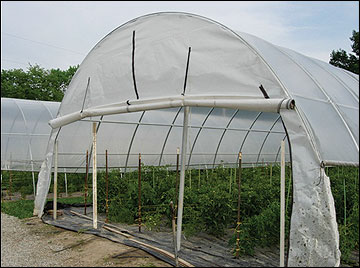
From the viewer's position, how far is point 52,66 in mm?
27734

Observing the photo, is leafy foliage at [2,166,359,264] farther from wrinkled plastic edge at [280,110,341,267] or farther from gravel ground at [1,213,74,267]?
gravel ground at [1,213,74,267]

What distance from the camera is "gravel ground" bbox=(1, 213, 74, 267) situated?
5.47m

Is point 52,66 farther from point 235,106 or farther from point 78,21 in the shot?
point 235,106

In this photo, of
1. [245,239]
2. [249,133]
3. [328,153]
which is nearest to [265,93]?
[328,153]

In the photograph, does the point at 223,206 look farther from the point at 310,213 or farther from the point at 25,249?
the point at 25,249

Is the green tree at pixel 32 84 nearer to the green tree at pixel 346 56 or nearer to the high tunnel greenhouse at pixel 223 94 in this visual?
the high tunnel greenhouse at pixel 223 94

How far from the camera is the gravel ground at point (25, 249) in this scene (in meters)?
5.47

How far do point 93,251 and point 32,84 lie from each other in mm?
20827

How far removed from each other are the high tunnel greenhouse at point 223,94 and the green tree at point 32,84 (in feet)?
48.7

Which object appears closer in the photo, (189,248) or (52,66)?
(189,248)

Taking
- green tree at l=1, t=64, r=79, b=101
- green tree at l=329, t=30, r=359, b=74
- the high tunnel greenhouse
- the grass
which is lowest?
the grass

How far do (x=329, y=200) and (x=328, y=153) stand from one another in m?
0.62

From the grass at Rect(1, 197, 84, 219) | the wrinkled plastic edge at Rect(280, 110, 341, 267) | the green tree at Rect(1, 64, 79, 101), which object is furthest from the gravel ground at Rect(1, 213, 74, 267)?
the green tree at Rect(1, 64, 79, 101)

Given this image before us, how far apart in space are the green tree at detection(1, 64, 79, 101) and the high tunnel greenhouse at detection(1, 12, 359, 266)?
14.8m
